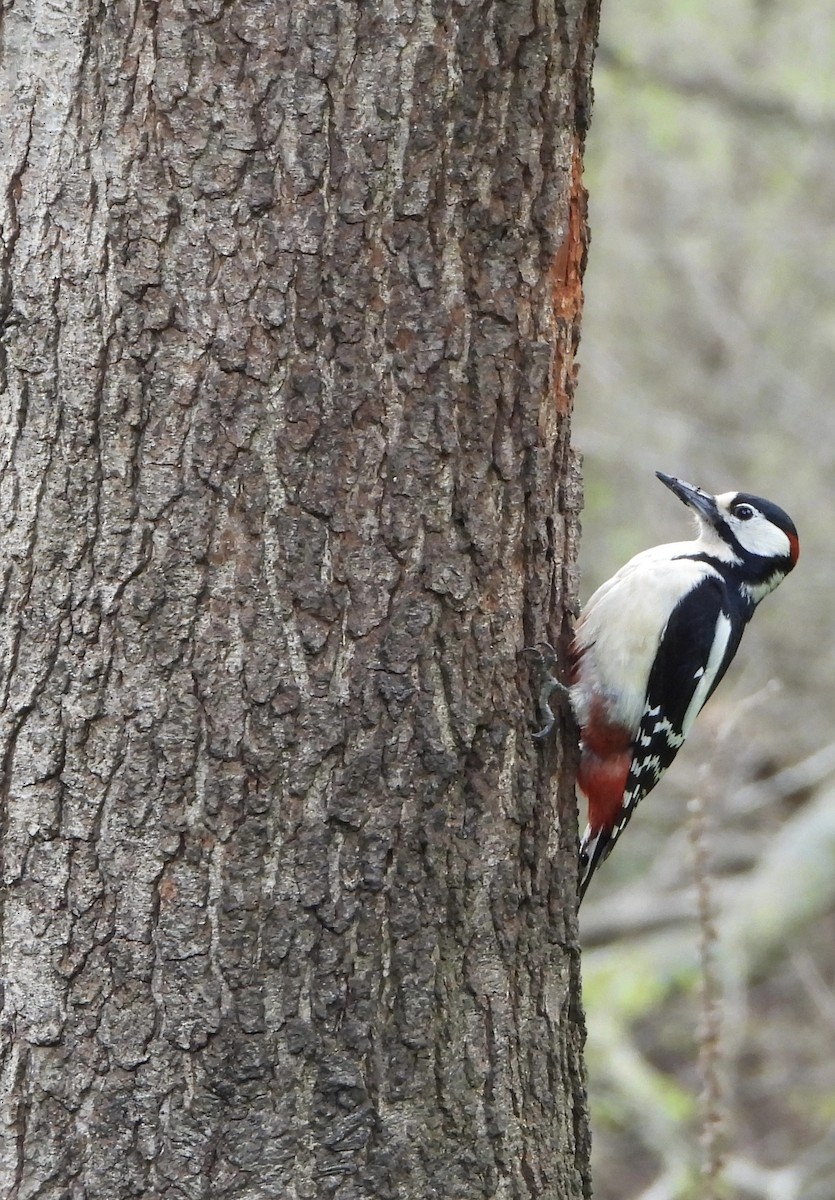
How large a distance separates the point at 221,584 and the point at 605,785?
1.52 m

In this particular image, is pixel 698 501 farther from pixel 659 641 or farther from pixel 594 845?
pixel 594 845

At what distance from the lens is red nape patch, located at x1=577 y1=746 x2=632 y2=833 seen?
3225 millimetres

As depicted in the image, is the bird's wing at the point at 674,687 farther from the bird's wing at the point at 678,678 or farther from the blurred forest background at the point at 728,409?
the blurred forest background at the point at 728,409

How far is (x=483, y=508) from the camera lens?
7.14 ft

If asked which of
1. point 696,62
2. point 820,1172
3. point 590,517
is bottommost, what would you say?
point 820,1172

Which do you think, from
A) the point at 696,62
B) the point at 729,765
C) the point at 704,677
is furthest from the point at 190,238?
the point at 696,62

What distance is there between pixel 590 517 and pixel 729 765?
231cm

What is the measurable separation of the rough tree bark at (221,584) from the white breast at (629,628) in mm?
1026

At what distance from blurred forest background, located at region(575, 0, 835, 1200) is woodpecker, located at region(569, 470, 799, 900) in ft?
9.91

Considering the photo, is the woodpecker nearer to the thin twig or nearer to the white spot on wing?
the white spot on wing

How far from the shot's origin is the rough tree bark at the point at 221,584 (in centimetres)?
201

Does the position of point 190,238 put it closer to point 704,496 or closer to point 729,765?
point 704,496

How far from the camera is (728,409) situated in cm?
890

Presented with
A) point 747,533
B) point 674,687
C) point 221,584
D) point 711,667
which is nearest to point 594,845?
point 674,687
